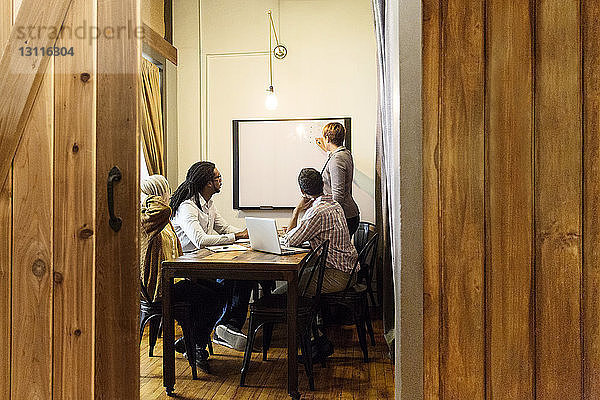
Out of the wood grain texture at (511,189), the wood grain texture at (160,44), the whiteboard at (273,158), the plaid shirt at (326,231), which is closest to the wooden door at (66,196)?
the wood grain texture at (511,189)

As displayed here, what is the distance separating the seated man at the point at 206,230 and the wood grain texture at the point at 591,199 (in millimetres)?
2878

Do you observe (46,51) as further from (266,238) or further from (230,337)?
(230,337)

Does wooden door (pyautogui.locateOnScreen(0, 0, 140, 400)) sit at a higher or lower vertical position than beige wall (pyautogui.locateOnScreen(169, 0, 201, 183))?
lower

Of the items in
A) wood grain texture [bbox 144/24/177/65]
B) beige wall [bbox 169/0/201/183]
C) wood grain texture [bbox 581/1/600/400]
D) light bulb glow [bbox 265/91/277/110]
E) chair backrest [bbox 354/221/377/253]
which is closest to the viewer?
wood grain texture [bbox 581/1/600/400]

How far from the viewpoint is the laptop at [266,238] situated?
383 cm

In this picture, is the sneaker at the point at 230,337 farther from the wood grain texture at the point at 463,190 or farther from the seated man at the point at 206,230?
the wood grain texture at the point at 463,190

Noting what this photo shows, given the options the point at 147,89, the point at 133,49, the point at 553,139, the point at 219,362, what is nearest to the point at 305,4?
the point at 147,89

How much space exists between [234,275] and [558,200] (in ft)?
6.77

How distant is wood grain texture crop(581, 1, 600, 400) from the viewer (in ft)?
5.76

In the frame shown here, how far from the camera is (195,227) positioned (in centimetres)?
441

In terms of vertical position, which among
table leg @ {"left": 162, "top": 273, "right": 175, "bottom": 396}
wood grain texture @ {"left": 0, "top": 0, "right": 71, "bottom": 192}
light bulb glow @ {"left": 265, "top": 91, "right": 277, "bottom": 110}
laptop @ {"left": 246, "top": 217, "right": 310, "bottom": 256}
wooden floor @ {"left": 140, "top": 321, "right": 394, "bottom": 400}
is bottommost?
wooden floor @ {"left": 140, "top": 321, "right": 394, "bottom": 400}

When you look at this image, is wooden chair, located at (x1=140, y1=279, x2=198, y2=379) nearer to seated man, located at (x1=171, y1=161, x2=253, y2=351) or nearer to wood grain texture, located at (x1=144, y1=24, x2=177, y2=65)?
seated man, located at (x1=171, y1=161, x2=253, y2=351)
